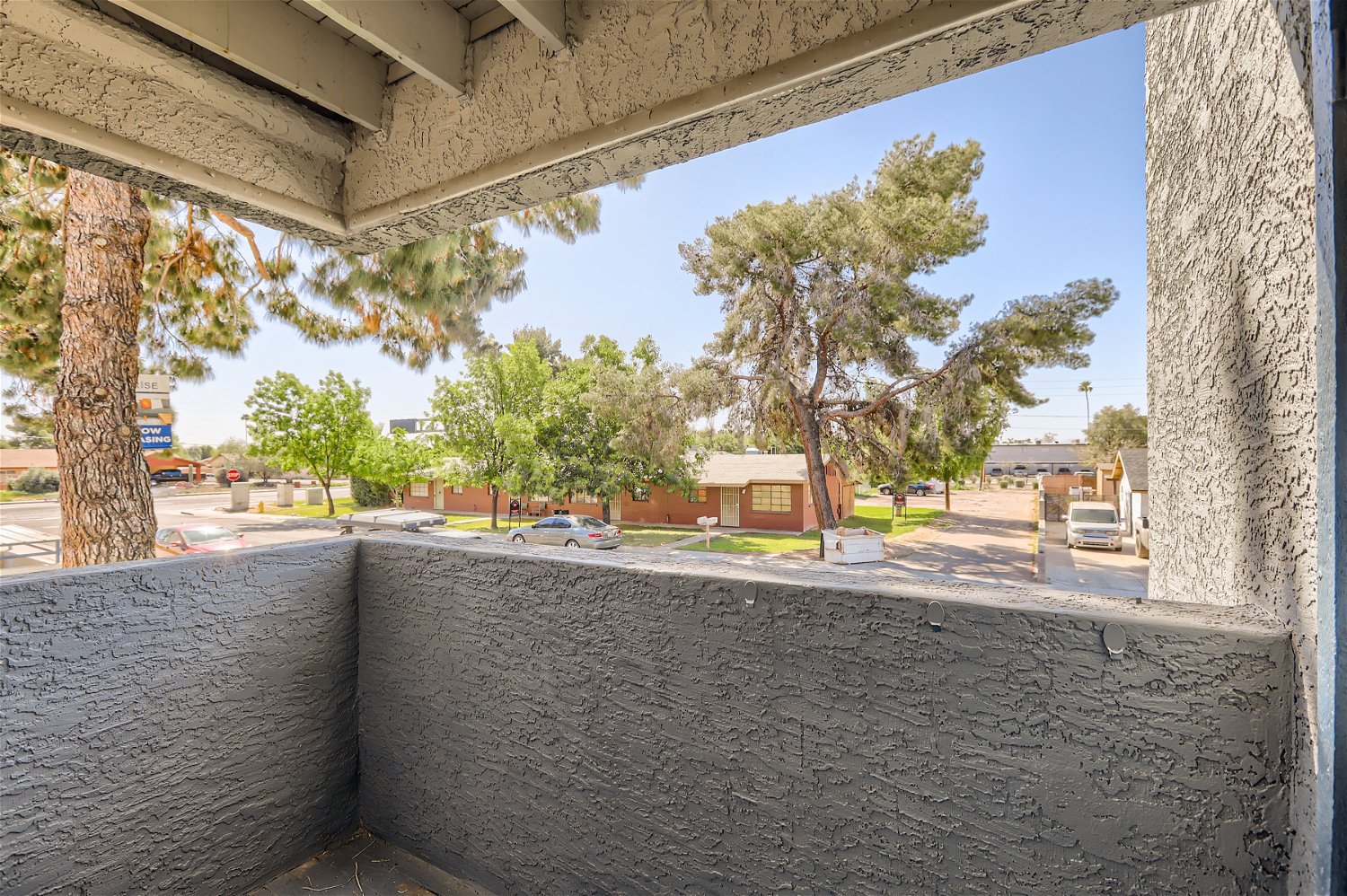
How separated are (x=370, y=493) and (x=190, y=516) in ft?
24.0

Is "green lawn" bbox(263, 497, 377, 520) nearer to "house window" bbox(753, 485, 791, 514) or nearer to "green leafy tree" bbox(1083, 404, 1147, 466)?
"house window" bbox(753, 485, 791, 514)

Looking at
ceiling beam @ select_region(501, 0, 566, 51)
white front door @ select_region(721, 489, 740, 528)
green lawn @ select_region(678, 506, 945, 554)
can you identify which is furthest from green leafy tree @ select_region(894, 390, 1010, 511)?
ceiling beam @ select_region(501, 0, 566, 51)

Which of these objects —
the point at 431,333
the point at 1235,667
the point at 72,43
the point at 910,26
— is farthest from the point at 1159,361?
the point at 431,333

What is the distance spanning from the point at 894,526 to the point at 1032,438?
3920mm

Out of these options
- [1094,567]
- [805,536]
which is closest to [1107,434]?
[1094,567]

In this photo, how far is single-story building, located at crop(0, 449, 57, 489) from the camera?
14.7 feet

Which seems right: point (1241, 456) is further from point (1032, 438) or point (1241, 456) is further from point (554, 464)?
point (554, 464)

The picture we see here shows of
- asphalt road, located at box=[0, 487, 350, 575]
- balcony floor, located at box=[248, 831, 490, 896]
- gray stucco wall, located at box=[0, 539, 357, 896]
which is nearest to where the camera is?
gray stucco wall, located at box=[0, 539, 357, 896]

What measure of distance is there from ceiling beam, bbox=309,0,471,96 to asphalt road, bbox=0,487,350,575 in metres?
3.36

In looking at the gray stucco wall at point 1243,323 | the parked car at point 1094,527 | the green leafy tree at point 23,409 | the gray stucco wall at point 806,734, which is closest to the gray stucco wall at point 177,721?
the gray stucco wall at point 806,734

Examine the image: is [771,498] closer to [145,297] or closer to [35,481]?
[145,297]

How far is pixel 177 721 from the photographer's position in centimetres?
141

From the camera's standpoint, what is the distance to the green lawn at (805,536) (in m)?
10.6

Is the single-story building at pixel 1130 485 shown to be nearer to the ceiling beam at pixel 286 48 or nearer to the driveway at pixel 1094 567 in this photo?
the driveway at pixel 1094 567
